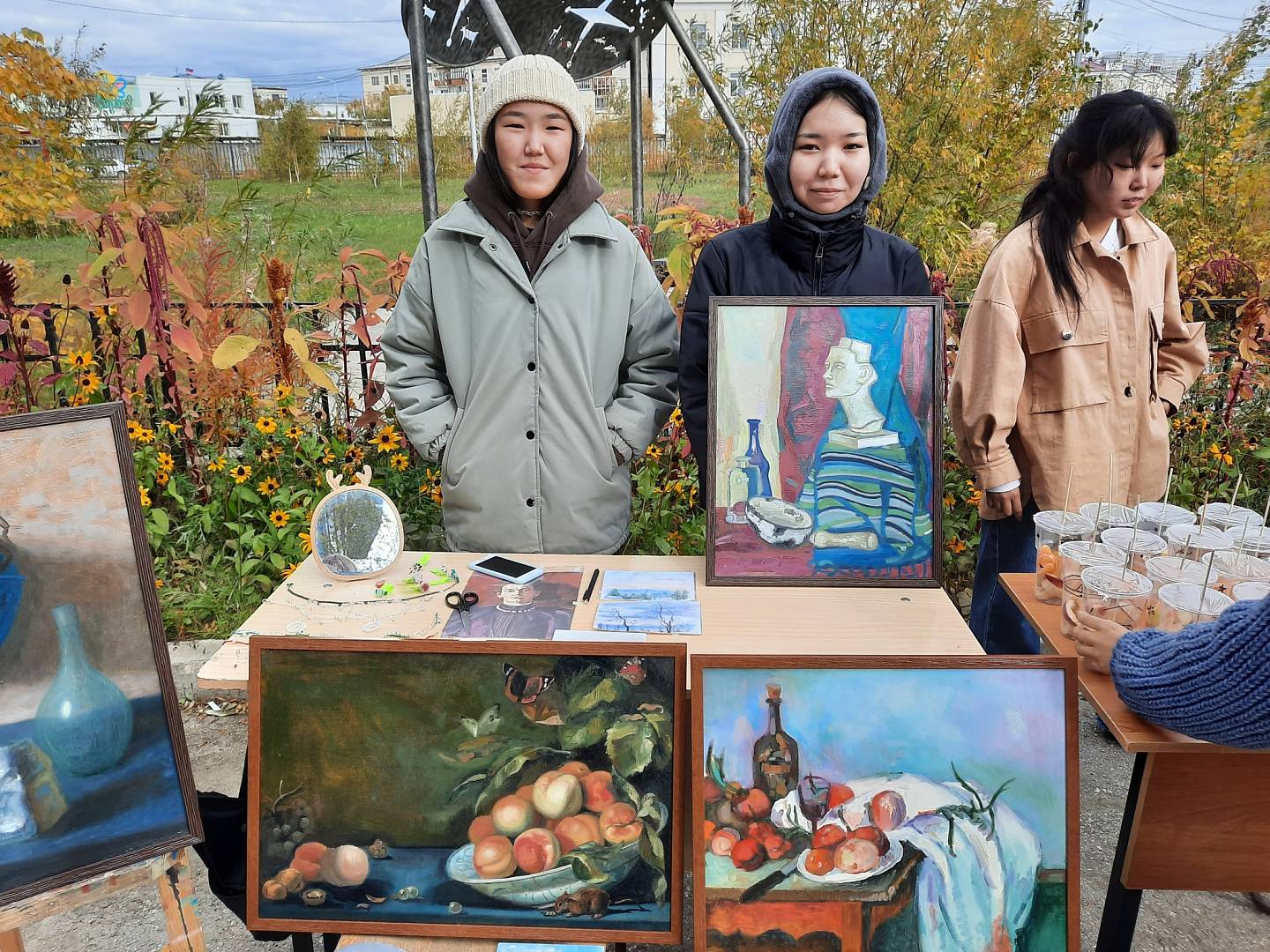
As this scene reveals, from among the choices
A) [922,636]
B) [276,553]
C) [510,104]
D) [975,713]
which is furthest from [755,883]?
[276,553]

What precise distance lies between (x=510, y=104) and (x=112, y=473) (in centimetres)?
113

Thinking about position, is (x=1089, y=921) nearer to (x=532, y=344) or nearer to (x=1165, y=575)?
(x=1165, y=575)

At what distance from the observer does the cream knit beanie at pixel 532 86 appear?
184cm

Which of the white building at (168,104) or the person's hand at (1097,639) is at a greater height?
the white building at (168,104)

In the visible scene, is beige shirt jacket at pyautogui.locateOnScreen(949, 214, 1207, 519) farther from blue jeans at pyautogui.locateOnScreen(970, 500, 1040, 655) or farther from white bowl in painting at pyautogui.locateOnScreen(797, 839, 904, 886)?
white bowl in painting at pyautogui.locateOnScreen(797, 839, 904, 886)

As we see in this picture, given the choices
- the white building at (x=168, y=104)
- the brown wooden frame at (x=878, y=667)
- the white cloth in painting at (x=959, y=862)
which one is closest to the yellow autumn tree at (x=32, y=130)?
the white building at (x=168, y=104)

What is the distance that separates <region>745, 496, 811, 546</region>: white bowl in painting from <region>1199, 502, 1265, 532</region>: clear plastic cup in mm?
739

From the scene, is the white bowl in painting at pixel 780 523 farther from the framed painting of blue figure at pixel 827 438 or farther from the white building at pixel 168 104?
the white building at pixel 168 104

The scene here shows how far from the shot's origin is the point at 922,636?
164 cm

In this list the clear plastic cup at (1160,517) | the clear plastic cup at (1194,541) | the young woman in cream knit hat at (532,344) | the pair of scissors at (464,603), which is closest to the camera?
the clear plastic cup at (1194,541)

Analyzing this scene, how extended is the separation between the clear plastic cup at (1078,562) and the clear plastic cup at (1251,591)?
0.17 m

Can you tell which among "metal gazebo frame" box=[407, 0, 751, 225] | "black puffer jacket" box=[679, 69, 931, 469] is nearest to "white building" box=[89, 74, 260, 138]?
"metal gazebo frame" box=[407, 0, 751, 225]

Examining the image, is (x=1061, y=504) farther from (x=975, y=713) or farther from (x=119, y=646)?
(x=119, y=646)

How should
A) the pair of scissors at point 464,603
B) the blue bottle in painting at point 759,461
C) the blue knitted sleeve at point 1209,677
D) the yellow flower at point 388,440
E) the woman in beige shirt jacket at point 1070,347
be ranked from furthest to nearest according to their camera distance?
the yellow flower at point 388,440 < the woman in beige shirt jacket at point 1070,347 < the blue bottle in painting at point 759,461 < the pair of scissors at point 464,603 < the blue knitted sleeve at point 1209,677
